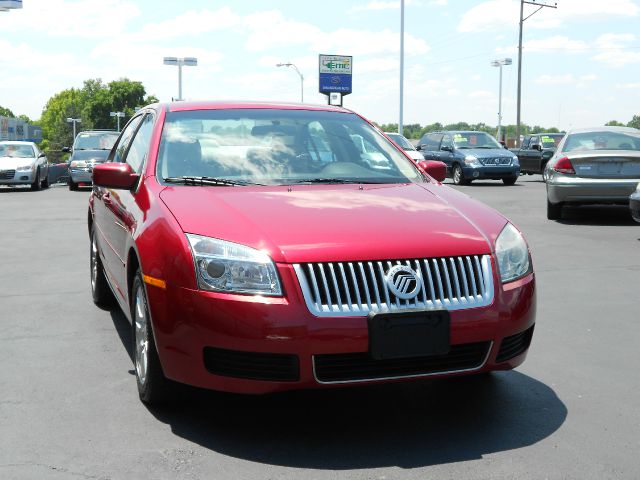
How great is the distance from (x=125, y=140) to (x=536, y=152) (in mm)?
22761

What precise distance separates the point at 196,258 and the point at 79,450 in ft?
3.16

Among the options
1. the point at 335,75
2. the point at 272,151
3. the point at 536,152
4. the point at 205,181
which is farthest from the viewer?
the point at 335,75

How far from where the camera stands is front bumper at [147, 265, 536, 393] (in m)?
3.60

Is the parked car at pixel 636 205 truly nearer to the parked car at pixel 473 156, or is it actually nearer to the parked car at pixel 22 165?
the parked car at pixel 473 156

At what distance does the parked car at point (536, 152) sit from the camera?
27266 millimetres

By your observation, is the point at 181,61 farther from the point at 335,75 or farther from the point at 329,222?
the point at 329,222

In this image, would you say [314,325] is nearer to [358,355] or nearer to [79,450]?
[358,355]

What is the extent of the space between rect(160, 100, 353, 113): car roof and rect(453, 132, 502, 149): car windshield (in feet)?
67.7

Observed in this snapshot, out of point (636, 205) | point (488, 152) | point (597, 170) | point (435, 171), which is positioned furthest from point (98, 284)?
point (488, 152)

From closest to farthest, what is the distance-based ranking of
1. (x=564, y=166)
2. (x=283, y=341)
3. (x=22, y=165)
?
(x=283, y=341) → (x=564, y=166) → (x=22, y=165)

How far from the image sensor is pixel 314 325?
3.58 m

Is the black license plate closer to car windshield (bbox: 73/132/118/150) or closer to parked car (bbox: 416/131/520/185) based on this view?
parked car (bbox: 416/131/520/185)

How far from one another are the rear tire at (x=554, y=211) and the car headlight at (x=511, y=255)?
34.1 ft

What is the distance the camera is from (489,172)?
24938 millimetres
